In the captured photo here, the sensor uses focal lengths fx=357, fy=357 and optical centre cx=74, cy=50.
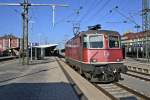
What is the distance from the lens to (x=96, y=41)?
69.9ft

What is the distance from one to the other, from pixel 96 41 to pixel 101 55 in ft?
3.31

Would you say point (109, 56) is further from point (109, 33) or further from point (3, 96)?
point (3, 96)

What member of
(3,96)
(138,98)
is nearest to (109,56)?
(138,98)

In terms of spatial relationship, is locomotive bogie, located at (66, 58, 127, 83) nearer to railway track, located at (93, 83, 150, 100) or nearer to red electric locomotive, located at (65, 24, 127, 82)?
red electric locomotive, located at (65, 24, 127, 82)

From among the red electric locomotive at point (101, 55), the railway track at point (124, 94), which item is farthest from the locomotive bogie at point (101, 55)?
the railway track at point (124, 94)

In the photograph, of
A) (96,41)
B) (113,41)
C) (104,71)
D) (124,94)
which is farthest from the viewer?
(113,41)

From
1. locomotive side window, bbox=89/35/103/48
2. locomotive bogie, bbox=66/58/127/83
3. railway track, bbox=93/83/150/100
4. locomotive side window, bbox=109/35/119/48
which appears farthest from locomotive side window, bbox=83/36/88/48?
railway track, bbox=93/83/150/100

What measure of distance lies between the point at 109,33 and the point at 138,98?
26.2ft

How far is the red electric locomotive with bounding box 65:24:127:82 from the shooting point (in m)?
20.4

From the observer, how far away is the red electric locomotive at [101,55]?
20.4 meters

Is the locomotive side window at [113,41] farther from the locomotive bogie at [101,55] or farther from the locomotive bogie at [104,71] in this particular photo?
the locomotive bogie at [104,71]

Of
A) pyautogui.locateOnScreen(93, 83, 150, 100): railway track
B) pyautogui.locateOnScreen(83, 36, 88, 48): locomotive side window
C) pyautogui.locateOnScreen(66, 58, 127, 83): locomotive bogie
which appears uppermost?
pyautogui.locateOnScreen(83, 36, 88, 48): locomotive side window

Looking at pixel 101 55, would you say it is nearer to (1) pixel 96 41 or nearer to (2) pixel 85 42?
(1) pixel 96 41

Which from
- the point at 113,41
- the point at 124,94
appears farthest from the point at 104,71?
the point at 124,94
